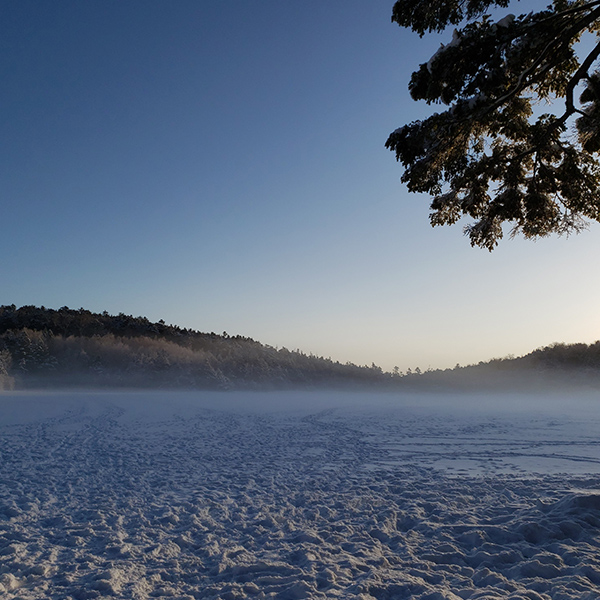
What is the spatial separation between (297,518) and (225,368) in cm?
3282

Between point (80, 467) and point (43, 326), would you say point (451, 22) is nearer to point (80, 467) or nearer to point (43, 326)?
point (80, 467)

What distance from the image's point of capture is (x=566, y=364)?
122 ft

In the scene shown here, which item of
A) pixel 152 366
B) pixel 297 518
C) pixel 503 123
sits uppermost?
pixel 503 123

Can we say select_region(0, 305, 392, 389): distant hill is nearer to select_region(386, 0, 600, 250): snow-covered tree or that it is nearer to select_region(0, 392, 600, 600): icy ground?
select_region(0, 392, 600, 600): icy ground

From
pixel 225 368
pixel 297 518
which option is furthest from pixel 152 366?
pixel 297 518

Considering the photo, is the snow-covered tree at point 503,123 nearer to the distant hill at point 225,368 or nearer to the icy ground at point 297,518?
the icy ground at point 297,518

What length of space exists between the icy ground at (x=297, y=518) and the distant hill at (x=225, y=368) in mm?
23460

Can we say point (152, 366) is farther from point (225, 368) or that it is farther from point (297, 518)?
point (297, 518)

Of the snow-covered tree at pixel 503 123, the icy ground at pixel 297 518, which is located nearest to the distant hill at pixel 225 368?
the icy ground at pixel 297 518

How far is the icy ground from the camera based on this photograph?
136 inches

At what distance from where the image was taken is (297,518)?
5.11m

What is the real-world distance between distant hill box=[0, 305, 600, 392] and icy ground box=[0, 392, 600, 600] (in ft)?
77.0

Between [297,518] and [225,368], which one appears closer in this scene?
[297,518]

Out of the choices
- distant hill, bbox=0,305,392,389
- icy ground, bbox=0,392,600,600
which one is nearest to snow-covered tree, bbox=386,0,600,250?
icy ground, bbox=0,392,600,600
